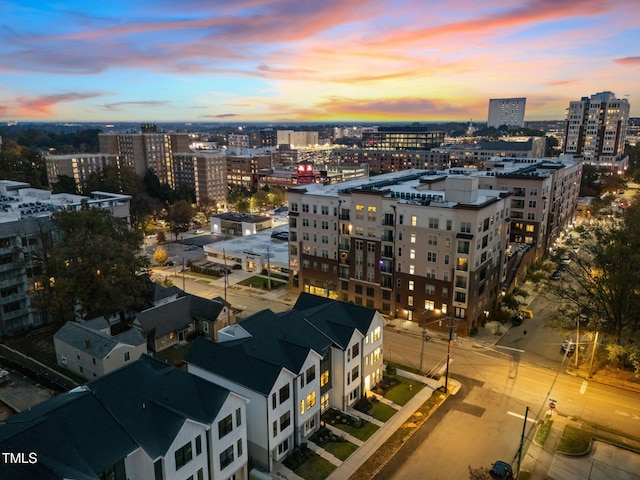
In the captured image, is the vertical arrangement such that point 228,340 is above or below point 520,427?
above

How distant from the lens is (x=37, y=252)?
6888 cm

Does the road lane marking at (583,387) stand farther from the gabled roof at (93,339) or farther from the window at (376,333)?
the gabled roof at (93,339)

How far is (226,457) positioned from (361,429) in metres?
14.8

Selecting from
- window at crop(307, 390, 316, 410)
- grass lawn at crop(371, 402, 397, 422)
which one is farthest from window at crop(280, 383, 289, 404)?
grass lawn at crop(371, 402, 397, 422)

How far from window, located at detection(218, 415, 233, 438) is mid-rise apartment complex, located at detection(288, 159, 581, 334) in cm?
3903

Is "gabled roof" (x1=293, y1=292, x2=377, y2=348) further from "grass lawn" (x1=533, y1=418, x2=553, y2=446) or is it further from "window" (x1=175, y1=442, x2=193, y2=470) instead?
"grass lawn" (x1=533, y1=418, x2=553, y2=446)

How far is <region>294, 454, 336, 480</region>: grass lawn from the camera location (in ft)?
127

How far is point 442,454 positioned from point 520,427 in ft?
31.9

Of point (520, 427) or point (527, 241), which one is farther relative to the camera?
point (527, 241)

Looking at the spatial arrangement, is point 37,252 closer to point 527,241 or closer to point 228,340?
point 228,340

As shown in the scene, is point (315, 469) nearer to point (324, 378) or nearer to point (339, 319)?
point (324, 378)

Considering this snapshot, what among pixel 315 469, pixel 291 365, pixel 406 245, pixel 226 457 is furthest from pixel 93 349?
pixel 406 245

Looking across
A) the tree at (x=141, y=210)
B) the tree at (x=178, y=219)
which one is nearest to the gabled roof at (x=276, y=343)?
the tree at (x=178, y=219)

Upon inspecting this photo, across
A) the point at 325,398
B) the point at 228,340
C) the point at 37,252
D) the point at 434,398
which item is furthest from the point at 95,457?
the point at 37,252
